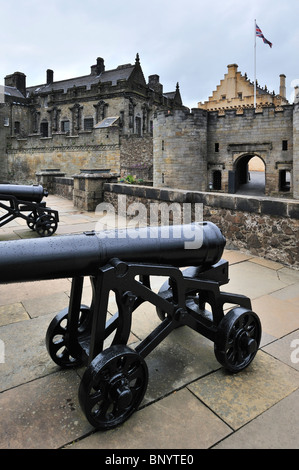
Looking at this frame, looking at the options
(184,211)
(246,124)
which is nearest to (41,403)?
(184,211)

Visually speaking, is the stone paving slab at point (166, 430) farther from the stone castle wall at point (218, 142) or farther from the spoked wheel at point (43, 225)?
the stone castle wall at point (218, 142)

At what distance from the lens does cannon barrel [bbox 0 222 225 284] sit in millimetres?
1821

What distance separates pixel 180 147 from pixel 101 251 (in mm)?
19802

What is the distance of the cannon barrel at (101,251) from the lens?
1821mm

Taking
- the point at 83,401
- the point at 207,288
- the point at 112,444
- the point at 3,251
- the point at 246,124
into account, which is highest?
the point at 246,124

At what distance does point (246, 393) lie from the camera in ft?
7.14

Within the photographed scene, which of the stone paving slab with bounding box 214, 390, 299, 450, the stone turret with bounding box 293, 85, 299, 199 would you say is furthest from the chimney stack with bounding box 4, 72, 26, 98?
the stone paving slab with bounding box 214, 390, 299, 450

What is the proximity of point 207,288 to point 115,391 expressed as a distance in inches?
37.3

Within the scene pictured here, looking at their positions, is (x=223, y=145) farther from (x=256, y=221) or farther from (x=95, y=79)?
(x=95, y=79)

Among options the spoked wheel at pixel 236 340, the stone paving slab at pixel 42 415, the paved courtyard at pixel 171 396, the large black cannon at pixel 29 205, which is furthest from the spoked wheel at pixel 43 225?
the spoked wheel at pixel 236 340

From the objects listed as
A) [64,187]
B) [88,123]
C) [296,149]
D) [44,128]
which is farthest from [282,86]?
[64,187]

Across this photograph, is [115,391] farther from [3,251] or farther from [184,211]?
[184,211]

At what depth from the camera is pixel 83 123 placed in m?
35.8

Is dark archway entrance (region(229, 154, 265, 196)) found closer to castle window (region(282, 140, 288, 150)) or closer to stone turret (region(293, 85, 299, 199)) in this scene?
castle window (region(282, 140, 288, 150))
